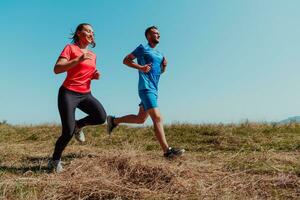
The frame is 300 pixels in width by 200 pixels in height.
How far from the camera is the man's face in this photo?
664 centimetres

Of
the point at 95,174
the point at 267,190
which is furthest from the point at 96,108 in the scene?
the point at 267,190

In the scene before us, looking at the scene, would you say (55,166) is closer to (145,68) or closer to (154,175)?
(154,175)

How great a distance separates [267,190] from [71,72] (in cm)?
304

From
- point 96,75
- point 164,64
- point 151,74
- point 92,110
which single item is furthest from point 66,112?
point 164,64

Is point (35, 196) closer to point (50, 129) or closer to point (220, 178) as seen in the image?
point (220, 178)

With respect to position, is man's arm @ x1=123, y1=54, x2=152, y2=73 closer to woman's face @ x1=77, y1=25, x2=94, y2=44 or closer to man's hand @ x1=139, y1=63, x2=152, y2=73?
man's hand @ x1=139, y1=63, x2=152, y2=73

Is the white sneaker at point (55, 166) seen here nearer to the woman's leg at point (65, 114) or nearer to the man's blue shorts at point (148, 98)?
the woman's leg at point (65, 114)

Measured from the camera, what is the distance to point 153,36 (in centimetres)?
664

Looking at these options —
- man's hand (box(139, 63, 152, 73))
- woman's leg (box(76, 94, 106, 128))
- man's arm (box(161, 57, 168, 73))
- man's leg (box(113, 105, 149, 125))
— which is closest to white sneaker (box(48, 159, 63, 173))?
woman's leg (box(76, 94, 106, 128))

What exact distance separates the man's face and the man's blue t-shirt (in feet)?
0.37

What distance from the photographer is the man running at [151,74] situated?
20.7ft

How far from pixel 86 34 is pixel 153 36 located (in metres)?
1.25

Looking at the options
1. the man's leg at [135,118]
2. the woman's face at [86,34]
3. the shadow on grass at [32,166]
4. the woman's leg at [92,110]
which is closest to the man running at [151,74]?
the man's leg at [135,118]

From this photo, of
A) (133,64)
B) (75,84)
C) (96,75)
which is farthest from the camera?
(133,64)
